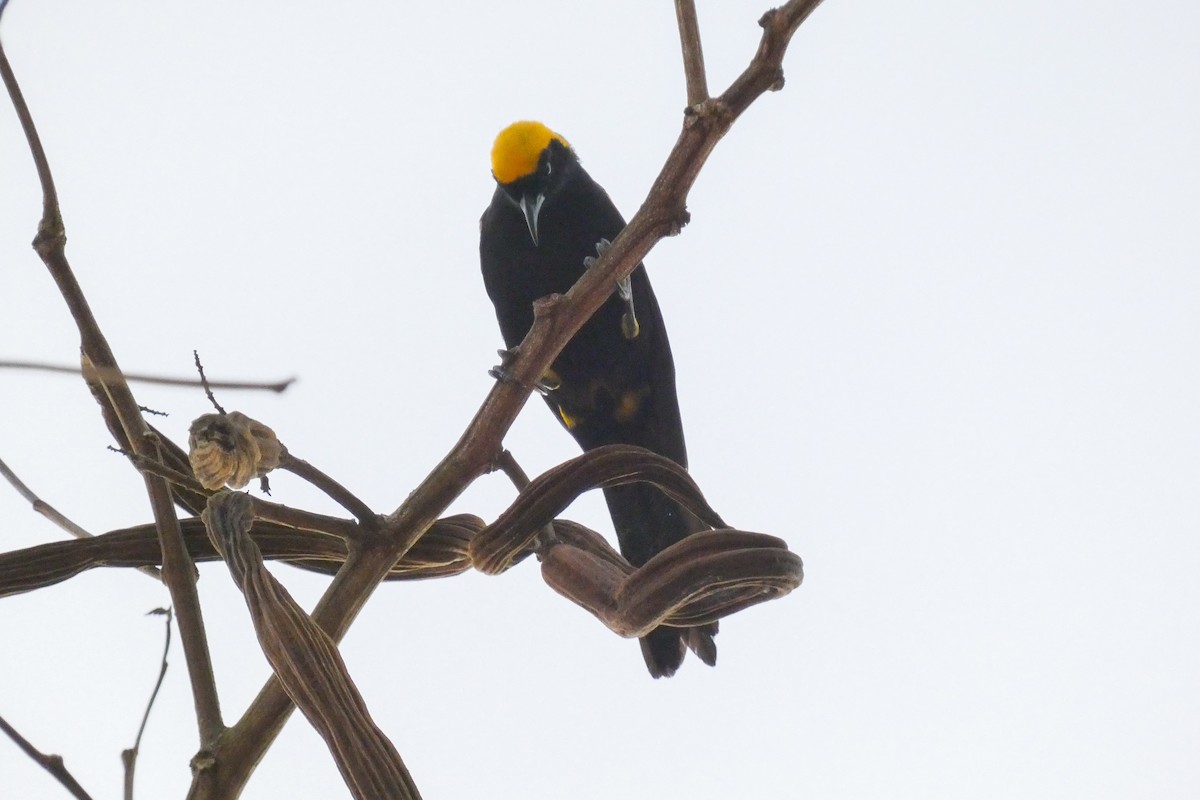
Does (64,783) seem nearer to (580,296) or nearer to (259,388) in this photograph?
(259,388)

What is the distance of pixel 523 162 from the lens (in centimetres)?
343

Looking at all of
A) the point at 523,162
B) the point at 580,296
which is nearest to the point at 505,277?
the point at 523,162

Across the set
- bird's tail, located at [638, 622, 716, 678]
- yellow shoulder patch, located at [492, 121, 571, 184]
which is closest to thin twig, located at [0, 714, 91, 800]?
bird's tail, located at [638, 622, 716, 678]

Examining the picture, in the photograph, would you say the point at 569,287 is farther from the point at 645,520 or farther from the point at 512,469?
the point at 512,469

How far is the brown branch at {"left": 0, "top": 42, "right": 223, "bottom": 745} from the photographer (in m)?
1.13

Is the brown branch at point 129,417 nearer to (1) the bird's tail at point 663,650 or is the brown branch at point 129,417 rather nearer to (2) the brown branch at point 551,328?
(2) the brown branch at point 551,328

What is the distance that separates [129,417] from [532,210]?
7.20 ft

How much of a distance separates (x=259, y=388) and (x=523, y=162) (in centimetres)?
244

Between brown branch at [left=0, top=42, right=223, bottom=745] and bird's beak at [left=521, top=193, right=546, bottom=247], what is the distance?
208 centimetres

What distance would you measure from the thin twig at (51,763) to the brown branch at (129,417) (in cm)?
12

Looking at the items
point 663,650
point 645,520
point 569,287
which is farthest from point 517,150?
point 663,650

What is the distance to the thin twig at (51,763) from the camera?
103 centimetres

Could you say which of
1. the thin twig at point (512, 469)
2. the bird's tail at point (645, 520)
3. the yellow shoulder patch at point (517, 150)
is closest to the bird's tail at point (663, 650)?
the bird's tail at point (645, 520)

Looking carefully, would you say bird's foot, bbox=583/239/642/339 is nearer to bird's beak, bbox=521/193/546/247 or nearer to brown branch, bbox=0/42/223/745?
bird's beak, bbox=521/193/546/247
